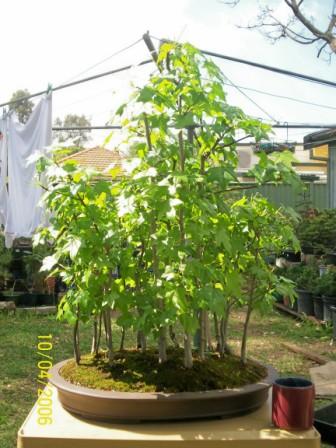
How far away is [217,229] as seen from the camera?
75.9 inches

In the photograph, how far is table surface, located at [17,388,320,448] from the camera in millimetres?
1693

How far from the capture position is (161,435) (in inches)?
68.4

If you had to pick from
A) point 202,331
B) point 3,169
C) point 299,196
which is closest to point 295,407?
point 202,331

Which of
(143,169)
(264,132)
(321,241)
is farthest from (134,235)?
(321,241)

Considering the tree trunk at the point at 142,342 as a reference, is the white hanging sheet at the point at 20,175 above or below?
above

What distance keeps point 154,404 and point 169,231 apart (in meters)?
0.60

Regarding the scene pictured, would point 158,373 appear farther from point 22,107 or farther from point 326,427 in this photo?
point 22,107

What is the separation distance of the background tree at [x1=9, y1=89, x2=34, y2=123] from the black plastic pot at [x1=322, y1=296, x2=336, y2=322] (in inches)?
162

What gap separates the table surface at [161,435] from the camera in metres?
1.69

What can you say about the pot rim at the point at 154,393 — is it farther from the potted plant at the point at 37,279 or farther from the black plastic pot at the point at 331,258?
the black plastic pot at the point at 331,258

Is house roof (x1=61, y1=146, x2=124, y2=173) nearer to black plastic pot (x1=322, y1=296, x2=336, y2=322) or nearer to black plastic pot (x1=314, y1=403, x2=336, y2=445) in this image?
black plastic pot (x1=314, y1=403, x2=336, y2=445)

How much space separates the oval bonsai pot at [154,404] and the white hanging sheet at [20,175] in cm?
453

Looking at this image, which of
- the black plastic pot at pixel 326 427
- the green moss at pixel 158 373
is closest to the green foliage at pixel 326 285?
the green moss at pixel 158 373

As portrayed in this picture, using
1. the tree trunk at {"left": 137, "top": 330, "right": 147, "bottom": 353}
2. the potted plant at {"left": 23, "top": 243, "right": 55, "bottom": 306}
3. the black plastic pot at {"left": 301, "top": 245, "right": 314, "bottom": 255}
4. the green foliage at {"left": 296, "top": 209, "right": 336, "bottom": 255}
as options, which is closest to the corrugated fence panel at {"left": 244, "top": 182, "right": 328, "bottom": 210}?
the green foliage at {"left": 296, "top": 209, "right": 336, "bottom": 255}
